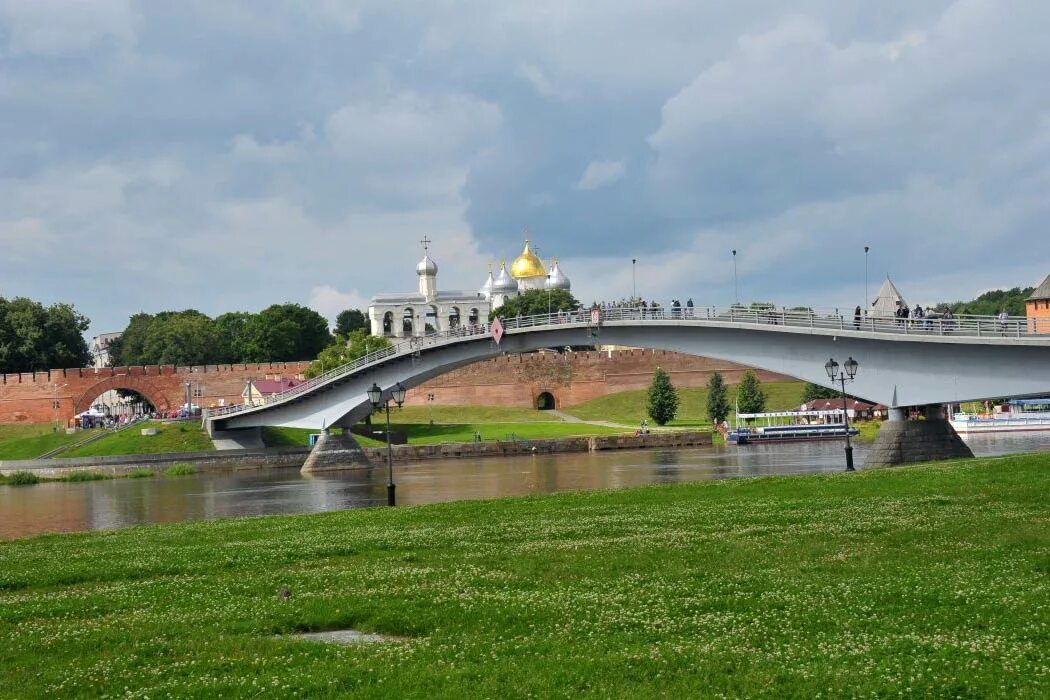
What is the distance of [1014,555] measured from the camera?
38.3ft

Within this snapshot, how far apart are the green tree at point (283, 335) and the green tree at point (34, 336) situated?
61.5 ft

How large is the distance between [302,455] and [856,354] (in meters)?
35.3

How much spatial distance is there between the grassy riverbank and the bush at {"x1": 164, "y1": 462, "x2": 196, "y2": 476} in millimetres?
40297

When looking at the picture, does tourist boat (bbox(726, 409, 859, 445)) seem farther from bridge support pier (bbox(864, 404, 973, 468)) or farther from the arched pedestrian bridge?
bridge support pier (bbox(864, 404, 973, 468))

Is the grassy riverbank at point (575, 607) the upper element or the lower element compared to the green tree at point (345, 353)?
lower

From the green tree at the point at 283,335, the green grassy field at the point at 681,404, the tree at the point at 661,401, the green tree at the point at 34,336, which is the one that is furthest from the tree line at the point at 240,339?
the tree at the point at 661,401

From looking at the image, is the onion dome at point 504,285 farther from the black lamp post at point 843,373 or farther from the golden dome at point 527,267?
the black lamp post at point 843,373

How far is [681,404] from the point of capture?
3735 inches

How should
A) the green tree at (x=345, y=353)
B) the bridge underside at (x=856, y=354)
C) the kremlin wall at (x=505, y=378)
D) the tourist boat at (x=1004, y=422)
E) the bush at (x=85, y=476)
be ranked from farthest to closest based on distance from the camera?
the kremlin wall at (x=505, y=378) → the green tree at (x=345, y=353) → the tourist boat at (x=1004, y=422) → the bush at (x=85, y=476) → the bridge underside at (x=856, y=354)

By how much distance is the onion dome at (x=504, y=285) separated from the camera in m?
146

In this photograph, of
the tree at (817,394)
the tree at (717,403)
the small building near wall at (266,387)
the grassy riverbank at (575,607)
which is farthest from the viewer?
the small building near wall at (266,387)

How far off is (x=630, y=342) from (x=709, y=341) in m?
3.89

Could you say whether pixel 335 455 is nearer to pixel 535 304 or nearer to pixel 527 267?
pixel 535 304

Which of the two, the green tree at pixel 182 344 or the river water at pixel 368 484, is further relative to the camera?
the green tree at pixel 182 344
